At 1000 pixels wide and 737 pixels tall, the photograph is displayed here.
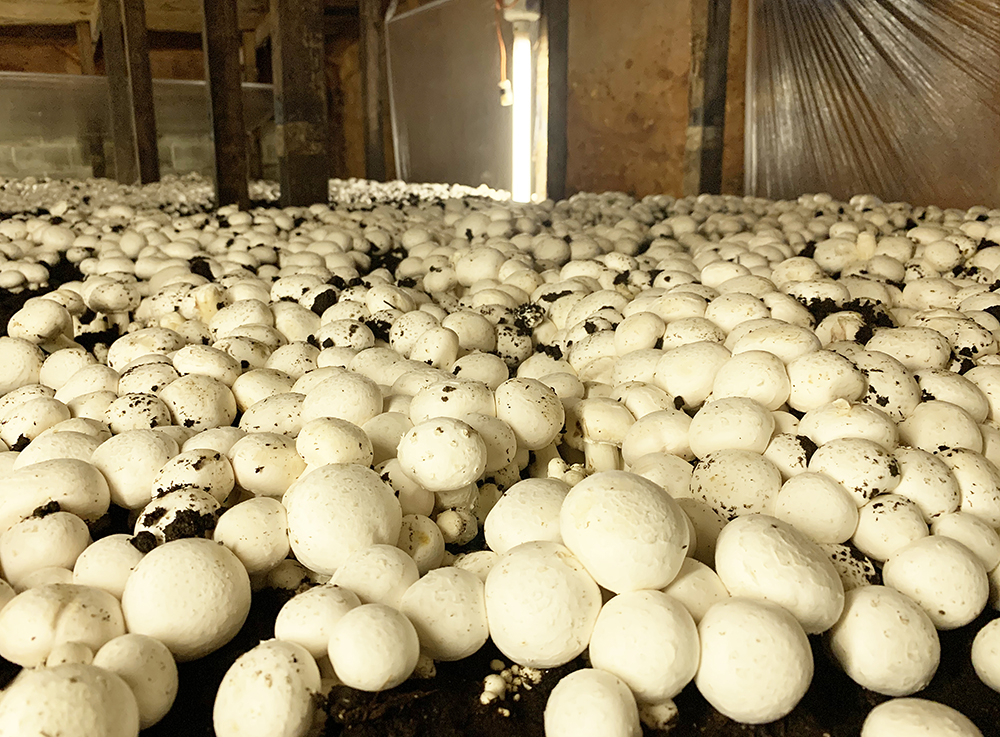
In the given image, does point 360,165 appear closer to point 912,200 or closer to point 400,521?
point 912,200

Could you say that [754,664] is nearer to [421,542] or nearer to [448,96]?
[421,542]

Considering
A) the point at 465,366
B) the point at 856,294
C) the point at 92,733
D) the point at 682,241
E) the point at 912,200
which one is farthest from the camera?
the point at 912,200

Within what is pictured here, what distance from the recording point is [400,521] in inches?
51.1

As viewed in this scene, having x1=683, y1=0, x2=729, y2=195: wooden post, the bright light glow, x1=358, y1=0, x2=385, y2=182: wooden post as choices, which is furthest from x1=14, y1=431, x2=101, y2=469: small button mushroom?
x1=358, y1=0, x2=385, y2=182: wooden post

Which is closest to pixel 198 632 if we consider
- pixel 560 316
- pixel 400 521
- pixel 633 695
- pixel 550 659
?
pixel 400 521

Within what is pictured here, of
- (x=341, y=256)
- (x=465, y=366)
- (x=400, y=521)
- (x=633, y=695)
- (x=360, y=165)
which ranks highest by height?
(x=360, y=165)

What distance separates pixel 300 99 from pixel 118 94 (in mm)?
4795

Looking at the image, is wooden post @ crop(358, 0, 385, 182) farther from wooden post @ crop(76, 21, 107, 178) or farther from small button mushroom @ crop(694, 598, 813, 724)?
small button mushroom @ crop(694, 598, 813, 724)

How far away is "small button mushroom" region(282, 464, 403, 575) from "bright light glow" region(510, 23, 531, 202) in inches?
253

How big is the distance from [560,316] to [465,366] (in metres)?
0.63

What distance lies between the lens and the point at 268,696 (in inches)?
37.9

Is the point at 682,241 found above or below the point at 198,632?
above

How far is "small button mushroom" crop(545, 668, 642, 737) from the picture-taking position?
0.94 metres

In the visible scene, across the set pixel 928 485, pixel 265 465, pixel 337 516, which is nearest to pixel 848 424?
pixel 928 485
